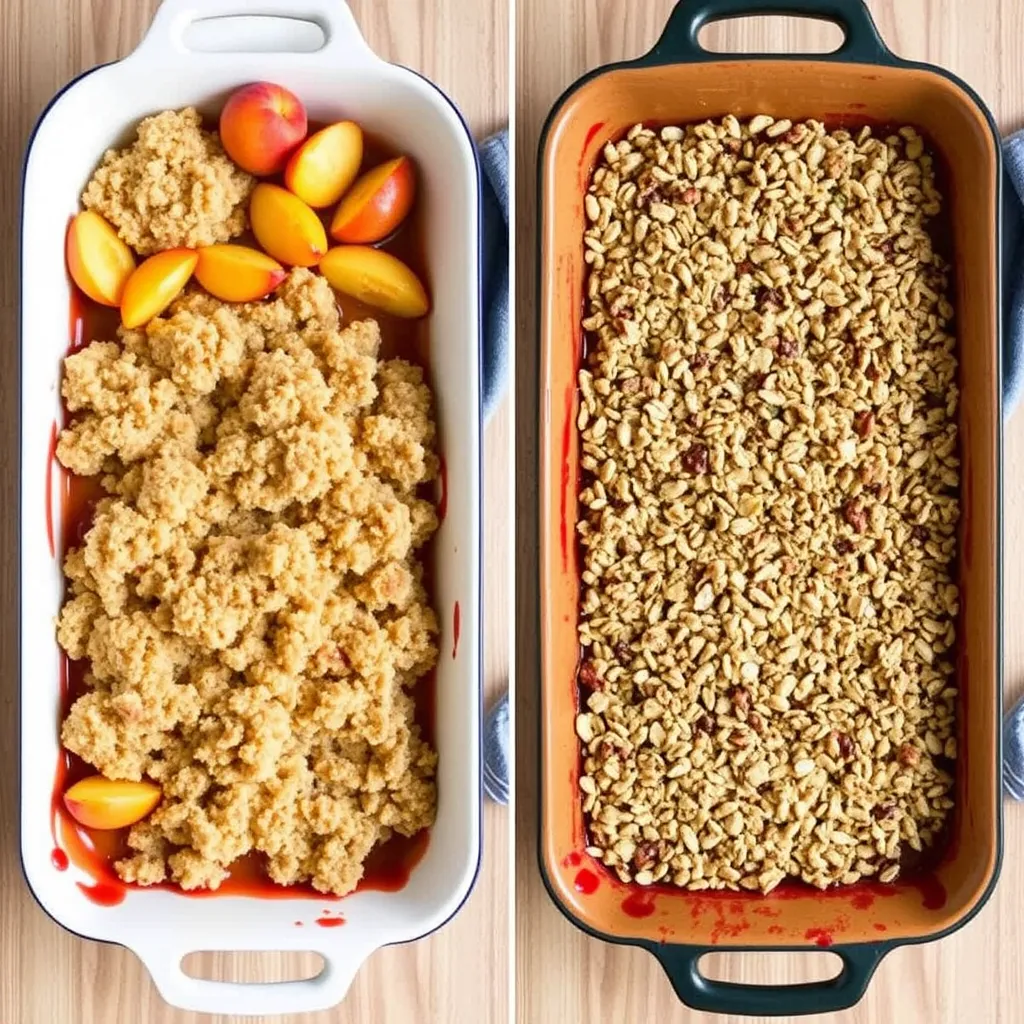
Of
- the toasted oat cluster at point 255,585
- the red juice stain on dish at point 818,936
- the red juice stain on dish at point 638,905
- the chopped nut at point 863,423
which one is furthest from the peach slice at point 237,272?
the red juice stain on dish at point 818,936

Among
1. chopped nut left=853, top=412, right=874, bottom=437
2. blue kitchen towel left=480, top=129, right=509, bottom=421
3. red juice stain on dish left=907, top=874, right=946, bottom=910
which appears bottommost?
red juice stain on dish left=907, top=874, right=946, bottom=910

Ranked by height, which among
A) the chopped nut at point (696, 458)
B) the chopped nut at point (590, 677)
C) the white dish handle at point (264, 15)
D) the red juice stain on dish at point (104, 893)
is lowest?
the red juice stain on dish at point (104, 893)

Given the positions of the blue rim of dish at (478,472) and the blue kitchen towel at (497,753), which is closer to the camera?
the blue rim of dish at (478,472)

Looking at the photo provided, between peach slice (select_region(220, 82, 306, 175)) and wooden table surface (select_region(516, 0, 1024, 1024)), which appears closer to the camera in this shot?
peach slice (select_region(220, 82, 306, 175))

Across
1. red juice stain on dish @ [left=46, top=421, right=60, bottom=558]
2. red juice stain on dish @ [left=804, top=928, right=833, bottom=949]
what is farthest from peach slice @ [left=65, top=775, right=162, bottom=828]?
red juice stain on dish @ [left=804, top=928, right=833, bottom=949]

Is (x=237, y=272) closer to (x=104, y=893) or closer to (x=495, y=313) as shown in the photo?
(x=495, y=313)

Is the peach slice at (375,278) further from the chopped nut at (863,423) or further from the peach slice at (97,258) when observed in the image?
the chopped nut at (863,423)

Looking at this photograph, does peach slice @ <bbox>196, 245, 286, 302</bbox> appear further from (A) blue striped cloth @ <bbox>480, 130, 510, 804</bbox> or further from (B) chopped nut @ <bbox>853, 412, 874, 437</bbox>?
(B) chopped nut @ <bbox>853, 412, 874, 437</bbox>

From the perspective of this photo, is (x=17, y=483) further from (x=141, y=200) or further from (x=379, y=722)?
(x=379, y=722)
